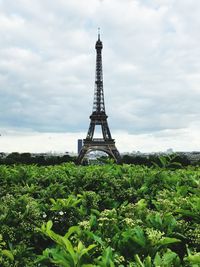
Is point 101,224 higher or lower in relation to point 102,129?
lower

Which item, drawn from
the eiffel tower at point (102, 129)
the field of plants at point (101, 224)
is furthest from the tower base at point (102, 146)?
the field of plants at point (101, 224)

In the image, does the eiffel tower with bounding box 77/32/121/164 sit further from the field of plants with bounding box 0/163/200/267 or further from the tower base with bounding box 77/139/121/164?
the field of plants with bounding box 0/163/200/267

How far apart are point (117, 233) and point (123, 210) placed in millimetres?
695

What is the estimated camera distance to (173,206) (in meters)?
3.26

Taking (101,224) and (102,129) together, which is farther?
(102,129)

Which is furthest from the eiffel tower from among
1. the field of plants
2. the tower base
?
the field of plants

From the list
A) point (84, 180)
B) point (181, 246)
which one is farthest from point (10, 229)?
point (84, 180)

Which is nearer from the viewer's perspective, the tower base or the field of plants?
the field of plants

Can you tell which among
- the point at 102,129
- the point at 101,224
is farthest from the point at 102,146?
the point at 101,224

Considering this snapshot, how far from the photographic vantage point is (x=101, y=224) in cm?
270

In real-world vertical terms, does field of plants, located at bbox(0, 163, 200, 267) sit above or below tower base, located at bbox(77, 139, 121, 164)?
below

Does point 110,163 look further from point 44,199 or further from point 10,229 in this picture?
point 10,229

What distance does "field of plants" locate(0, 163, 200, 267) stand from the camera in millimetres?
2246

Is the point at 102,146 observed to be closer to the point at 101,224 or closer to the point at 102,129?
the point at 102,129
